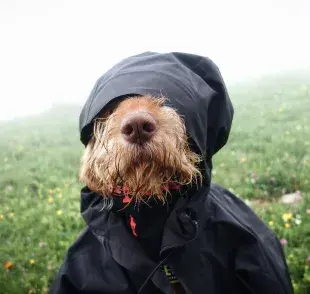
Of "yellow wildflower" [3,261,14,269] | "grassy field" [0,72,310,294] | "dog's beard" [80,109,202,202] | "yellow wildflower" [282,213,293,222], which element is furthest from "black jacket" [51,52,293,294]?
"yellow wildflower" [3,261,14,269]

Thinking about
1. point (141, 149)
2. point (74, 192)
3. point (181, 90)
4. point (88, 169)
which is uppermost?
point (181, 90)

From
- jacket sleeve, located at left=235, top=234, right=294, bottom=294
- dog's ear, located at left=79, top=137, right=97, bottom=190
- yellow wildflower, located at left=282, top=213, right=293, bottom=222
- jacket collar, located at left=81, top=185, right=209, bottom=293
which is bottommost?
yellow wildflower, located at left=282, top=213, right=293, bottom=222

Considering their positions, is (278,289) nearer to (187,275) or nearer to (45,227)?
(187,275)

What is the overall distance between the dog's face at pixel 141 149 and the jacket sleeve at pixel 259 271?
2.25ft

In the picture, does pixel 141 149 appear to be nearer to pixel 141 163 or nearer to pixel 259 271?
pixel 141 163

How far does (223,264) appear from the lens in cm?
260

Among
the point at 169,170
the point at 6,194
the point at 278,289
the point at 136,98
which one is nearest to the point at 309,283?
the point at 278,289

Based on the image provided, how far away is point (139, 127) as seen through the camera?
6.69 feet

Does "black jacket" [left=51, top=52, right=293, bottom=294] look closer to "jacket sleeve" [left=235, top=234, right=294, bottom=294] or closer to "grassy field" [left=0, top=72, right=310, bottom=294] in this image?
"jacket sleeve" [left=235, top=234, right=294, bottom=294]

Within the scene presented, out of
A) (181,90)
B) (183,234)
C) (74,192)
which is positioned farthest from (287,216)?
(74,192)

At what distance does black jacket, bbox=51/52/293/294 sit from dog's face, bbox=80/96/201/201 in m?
0.09

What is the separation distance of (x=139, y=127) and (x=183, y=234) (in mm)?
803

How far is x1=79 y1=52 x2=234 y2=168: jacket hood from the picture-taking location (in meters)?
2.21

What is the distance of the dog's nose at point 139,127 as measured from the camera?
2.04 m
